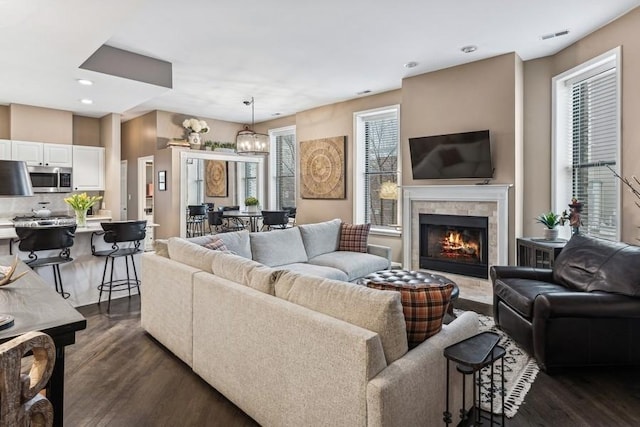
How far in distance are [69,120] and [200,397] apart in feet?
20.6

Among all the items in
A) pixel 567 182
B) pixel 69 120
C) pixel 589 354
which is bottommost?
pixel 589 354

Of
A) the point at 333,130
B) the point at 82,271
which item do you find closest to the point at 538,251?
the point at 333,130

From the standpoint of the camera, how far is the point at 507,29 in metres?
3.82

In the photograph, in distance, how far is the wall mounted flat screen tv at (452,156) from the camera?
4.61 metres

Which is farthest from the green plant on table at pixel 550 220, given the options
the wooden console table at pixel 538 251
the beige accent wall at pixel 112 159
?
the beige accent wall at pixel 112 159

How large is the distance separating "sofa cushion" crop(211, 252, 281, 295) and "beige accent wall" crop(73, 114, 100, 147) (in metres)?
6.08

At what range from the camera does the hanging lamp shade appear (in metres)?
2.65

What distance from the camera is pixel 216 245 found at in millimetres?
3490

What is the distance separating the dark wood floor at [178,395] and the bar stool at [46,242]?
3.60ft

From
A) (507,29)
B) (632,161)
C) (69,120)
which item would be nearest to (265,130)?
(69,120)

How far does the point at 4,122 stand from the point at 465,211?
24.4ft

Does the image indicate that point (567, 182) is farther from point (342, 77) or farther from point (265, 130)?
point (265, 130)

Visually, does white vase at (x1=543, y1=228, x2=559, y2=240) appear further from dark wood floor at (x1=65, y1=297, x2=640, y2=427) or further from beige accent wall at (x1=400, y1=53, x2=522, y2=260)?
dark wood floor at (x1=65, y1=297, x2=640, y2=427)

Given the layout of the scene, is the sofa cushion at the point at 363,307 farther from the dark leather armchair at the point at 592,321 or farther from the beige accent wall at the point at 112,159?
the beige accent wall at the point at 112,159
